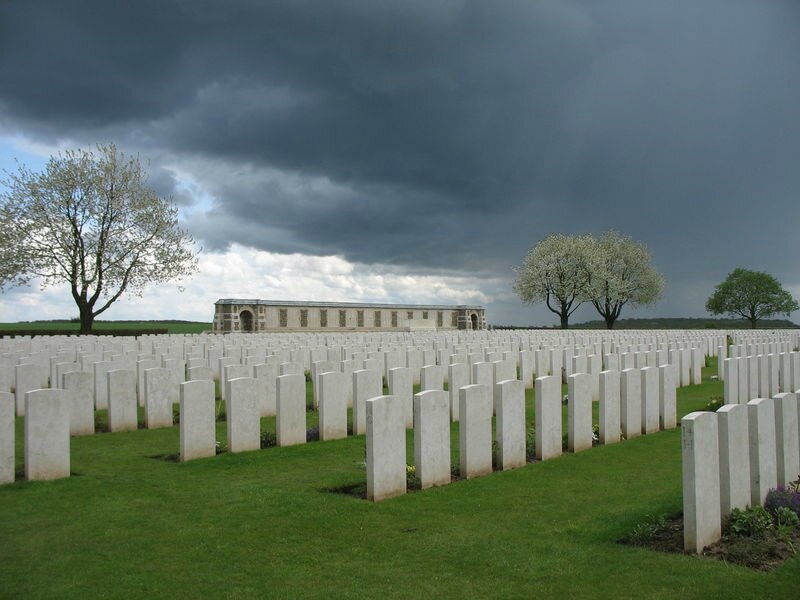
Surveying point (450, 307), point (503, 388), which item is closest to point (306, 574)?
point (503, 388)

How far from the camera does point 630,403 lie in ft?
32.9

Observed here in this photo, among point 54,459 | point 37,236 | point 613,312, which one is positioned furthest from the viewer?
point 613,312

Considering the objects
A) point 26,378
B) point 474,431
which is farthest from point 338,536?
point 26,378

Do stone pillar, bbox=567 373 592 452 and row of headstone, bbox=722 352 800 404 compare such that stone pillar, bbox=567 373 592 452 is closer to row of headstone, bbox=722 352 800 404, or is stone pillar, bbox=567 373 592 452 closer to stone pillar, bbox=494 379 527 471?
stone pillar, bbox=494 379 527 471

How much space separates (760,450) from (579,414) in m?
3.32

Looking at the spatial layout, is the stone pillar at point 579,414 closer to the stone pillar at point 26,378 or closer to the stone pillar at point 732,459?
the stone pillar at point 732,459

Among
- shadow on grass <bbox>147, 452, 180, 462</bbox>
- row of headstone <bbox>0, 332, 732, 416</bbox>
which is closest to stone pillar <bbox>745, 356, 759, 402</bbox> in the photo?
row of headstone <bbox>0, 332, 732, 416</bbox>

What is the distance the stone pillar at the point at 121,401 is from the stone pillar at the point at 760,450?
9.04 metres

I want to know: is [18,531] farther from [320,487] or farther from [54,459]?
[320,487]

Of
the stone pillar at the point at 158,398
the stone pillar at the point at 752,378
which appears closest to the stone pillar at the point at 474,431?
the stone pillar at the point at 158,398

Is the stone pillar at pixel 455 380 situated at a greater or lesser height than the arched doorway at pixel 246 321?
lesser

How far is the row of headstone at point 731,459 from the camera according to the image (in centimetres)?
513

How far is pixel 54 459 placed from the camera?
24.7 feet

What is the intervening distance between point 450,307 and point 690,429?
163 feet
